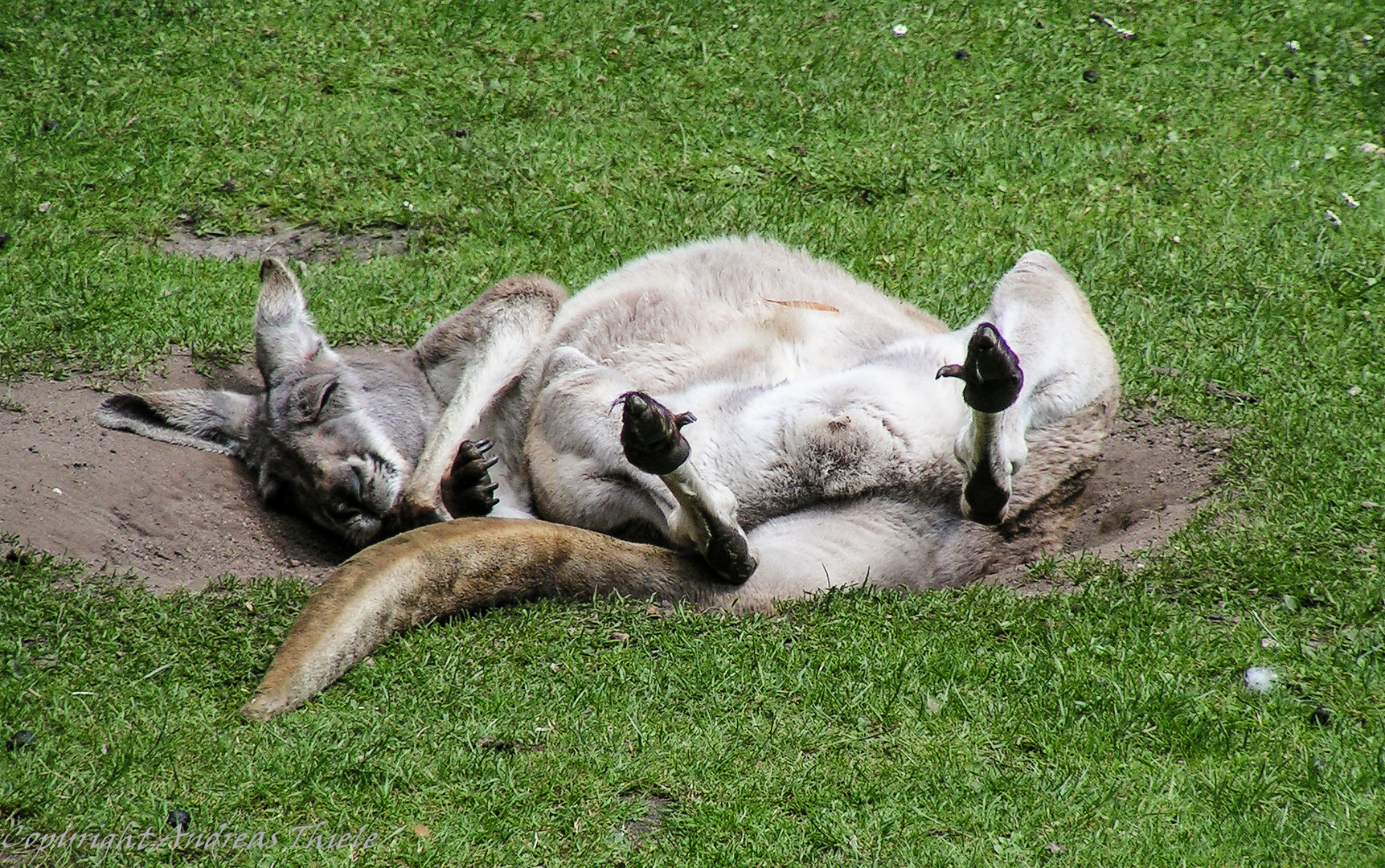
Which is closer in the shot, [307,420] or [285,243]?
[307,420]

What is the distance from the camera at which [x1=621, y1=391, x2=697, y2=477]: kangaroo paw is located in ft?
12.5

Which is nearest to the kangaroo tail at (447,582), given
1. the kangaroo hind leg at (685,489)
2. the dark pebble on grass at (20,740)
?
the kangaroo hind leg at (685,489)

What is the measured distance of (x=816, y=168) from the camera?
7.72 meters

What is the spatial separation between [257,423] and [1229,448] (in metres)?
3.88

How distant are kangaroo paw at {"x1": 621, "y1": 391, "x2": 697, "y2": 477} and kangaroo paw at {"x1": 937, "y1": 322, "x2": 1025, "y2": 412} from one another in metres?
0.84

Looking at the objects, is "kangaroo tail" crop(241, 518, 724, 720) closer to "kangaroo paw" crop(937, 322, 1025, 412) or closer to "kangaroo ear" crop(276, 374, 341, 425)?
"kangaroo paw" crop(937, 322, 1025, 412)

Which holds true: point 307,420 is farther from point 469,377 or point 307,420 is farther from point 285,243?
point 285,243

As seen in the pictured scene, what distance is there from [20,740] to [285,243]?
14.5 ft

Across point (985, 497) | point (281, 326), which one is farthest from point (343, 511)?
point (985, 497)

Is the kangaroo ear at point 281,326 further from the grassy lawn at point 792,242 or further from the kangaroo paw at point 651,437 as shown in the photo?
the kangaroo paw at point 651,437

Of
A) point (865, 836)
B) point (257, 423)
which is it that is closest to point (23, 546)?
point (257, 423)

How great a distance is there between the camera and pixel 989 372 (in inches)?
150

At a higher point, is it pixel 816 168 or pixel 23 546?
pixel 816 168

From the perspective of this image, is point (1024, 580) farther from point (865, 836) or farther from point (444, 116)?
point (444, 116)
